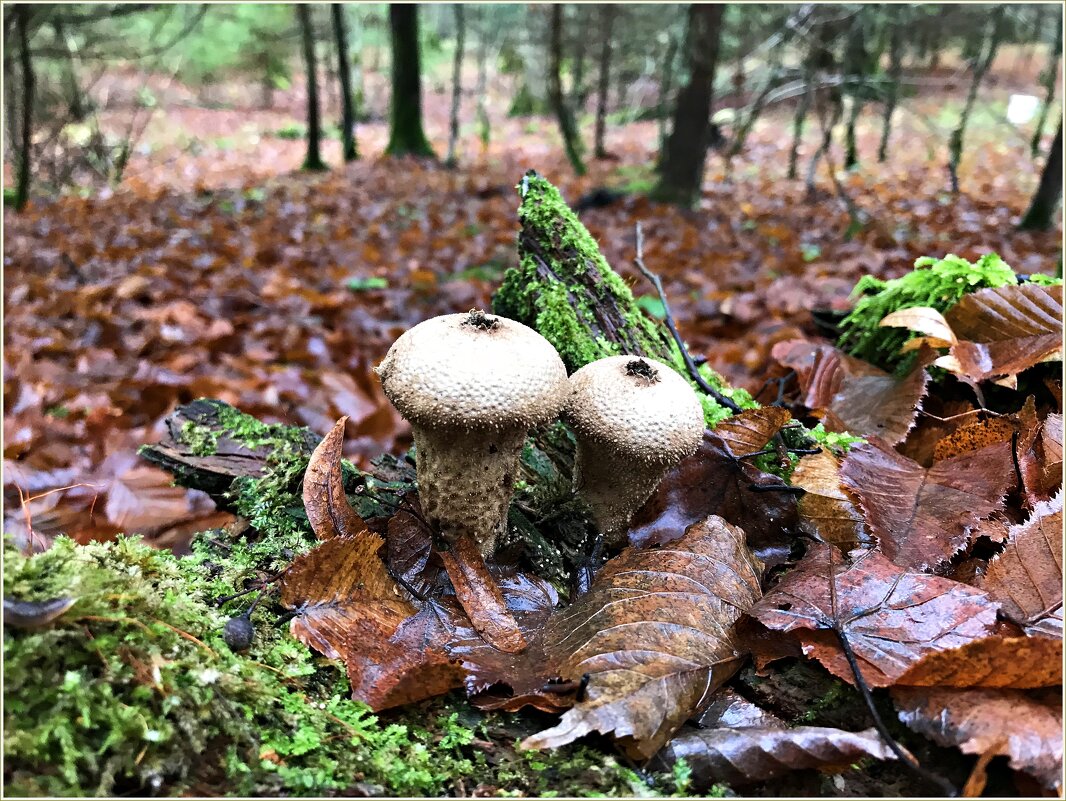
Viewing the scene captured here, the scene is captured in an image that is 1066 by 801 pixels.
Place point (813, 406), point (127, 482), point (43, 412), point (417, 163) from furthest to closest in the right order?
1. point (417, 163)
2. point (43, 412)
3. point (127, 482)
4. point (813, 406)

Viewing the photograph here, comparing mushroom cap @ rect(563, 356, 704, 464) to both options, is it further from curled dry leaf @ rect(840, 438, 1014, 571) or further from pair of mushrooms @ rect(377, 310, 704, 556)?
curled dry leaf @ rect(840, 438, 1014, 571)

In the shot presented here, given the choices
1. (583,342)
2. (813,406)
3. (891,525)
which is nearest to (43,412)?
(583,342)

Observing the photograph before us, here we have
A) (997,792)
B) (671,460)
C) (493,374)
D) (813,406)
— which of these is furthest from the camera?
(813,406)

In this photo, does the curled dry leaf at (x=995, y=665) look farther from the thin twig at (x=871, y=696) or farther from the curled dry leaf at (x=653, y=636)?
the curled dry leaf at (x=653, y=636)

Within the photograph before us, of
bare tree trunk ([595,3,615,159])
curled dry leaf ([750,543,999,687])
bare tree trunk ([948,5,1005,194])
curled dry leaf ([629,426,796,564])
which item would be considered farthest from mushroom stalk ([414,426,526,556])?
bare tree trunk ([595,3,615,159])

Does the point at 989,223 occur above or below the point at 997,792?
below

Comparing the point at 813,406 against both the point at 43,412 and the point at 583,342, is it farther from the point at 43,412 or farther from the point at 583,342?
the point at 43,412
